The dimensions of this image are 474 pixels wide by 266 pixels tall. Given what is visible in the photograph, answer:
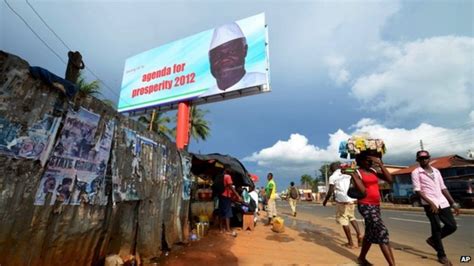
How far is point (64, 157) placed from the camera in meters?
3.01

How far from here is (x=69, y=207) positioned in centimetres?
309

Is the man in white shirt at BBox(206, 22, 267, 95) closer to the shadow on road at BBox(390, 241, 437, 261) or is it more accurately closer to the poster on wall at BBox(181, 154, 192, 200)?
the poster on wall at BBox(181, 154, 192, 200)

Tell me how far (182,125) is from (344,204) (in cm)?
1037

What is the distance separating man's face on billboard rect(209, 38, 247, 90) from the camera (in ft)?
44.1

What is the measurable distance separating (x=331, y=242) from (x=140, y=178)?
4875 millimetres

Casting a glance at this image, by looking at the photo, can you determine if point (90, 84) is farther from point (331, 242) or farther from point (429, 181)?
point (429, 181)

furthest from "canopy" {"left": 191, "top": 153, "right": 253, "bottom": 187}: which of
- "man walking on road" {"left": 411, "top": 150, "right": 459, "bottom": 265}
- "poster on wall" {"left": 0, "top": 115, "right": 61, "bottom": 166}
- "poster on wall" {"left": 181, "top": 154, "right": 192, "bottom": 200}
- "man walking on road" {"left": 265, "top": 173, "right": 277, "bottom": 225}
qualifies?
"man walking on road" {"left": 411, "top": 150, "right": 459, "bottom": 265}

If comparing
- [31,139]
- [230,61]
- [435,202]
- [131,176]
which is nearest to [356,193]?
[435,202]

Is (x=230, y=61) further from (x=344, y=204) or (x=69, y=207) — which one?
(x=69, y=207)

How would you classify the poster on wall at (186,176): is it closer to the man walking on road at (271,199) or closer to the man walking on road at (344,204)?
the man walking on road at (344,204)

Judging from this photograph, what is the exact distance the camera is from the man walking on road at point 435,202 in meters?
4.42

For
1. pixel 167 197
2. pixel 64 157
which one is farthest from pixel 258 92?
pixel 64 157

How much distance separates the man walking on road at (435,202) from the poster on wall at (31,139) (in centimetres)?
544

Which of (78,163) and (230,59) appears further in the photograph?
(230,59)
